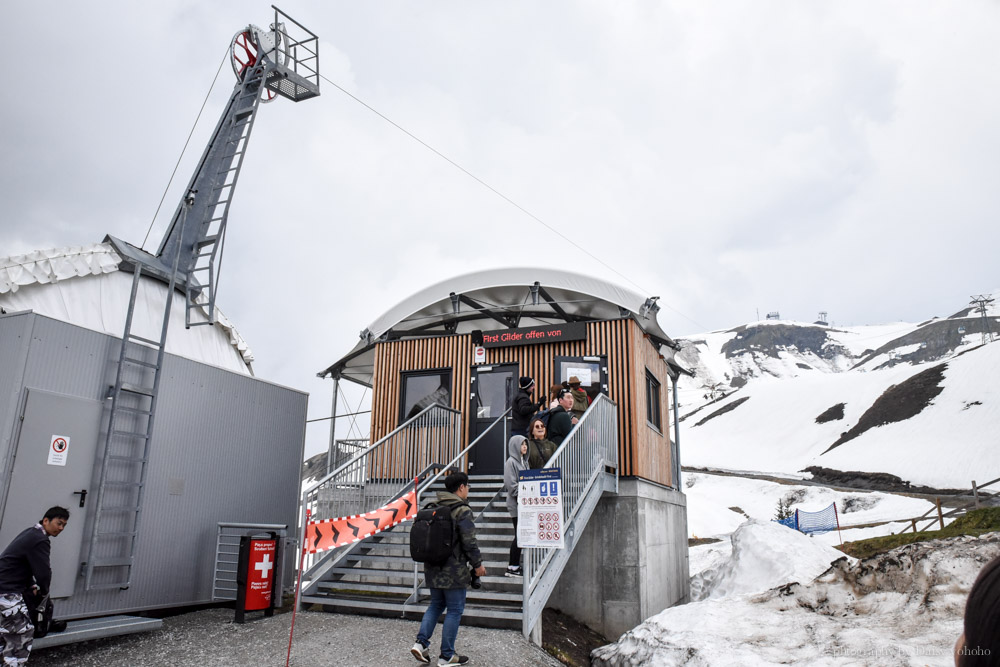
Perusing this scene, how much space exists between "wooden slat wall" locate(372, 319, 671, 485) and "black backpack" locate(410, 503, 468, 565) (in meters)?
5.82

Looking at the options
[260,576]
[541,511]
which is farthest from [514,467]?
[260,576]

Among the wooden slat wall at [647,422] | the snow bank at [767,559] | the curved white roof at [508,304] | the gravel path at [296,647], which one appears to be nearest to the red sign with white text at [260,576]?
the gravel path at [296,647]

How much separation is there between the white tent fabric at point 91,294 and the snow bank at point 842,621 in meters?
8.35

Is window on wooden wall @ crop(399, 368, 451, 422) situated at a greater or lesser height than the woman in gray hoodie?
greater

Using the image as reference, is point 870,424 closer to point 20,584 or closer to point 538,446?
point 538,446

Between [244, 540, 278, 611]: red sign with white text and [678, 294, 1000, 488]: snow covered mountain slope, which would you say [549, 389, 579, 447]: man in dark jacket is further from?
[678, 294, 1000, 488]: snow covered mountain slope

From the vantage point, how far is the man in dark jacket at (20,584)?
563 cm

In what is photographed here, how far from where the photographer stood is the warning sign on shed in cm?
761

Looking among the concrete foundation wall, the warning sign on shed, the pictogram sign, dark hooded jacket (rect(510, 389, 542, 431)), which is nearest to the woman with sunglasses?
dark hooded jacket (rect(510, 389, 542, 431))

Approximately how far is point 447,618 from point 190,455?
200 inches

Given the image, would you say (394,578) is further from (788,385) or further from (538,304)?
(788,385)

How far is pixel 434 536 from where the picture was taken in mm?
6383

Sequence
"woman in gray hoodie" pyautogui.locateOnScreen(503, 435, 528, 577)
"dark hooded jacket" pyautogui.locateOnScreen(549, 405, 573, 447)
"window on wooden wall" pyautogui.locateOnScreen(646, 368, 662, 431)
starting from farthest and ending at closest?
1. "window on wooden wall" pyautogui.locateOnScreen(646, 368, 662, 431)
2. "dark hooded jacket" pyautogui.locateOnScreen(549, 405, 573, 447)
3. "woman in gray hoodie" pyautogui.locateOnScreen(503, 435, 528, 577)

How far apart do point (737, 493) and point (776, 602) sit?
3715 cm
